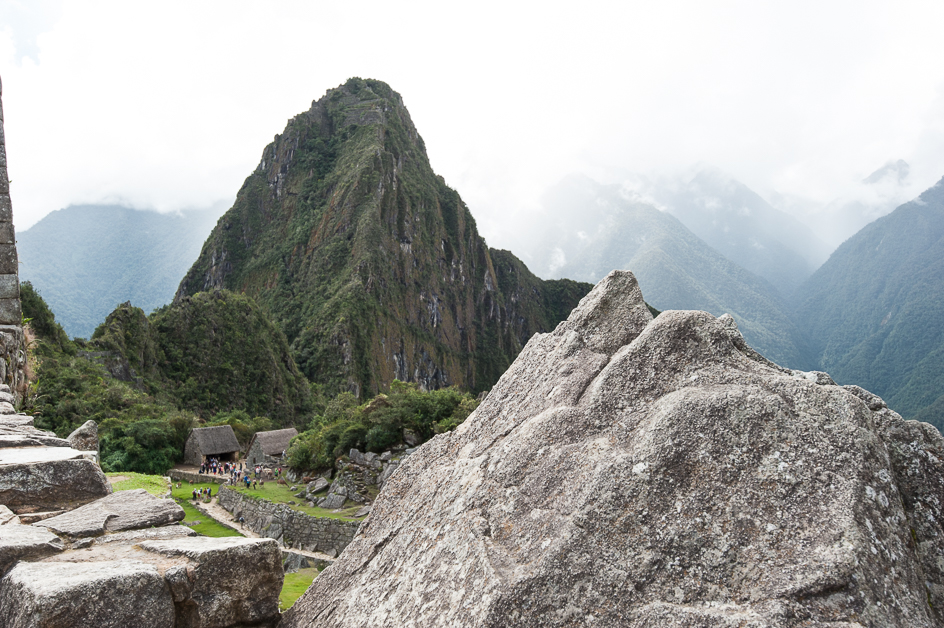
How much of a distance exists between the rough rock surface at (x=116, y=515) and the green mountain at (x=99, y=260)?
112094mm

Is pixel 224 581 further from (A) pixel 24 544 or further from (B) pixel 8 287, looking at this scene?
(B) pixel 8 287

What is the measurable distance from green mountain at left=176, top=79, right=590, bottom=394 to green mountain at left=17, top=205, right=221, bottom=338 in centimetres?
1111

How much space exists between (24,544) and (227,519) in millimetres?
24318

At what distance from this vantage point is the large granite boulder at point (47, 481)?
4.49m

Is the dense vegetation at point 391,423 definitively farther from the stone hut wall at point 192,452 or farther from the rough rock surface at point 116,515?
the rough rock surface at point 116,515

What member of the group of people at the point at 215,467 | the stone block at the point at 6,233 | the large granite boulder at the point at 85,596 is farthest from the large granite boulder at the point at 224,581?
the group of people at the point at 215,467

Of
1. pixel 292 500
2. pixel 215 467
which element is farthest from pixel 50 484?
pixel 215 467

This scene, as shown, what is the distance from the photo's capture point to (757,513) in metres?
2.82

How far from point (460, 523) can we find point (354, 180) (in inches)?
5240

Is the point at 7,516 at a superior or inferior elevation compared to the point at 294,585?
superior

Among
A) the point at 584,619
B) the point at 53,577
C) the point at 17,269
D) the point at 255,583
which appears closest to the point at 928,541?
the point at 584,619

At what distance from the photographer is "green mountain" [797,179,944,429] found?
59.2 metres

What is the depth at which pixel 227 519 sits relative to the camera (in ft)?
82.2

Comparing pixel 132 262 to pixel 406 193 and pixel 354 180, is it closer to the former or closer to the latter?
pixel 354 180
